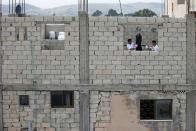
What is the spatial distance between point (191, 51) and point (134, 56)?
2014mm

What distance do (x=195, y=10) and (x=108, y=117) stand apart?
17.8ft

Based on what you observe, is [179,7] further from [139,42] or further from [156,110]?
[156,110]

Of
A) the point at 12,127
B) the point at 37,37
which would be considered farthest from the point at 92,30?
the point at 12,127

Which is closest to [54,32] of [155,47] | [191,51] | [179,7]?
[155,47]

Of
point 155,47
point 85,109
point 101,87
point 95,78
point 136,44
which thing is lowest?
point 85,109

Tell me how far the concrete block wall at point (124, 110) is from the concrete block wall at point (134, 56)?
0.46 m

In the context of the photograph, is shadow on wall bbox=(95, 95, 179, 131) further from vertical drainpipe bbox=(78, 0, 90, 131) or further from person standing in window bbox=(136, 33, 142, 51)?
person standing in window bbox=(136, 33, 142, 51)

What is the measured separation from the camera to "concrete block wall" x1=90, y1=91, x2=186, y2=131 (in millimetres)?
18344

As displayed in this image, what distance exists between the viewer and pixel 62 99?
18.4 metres

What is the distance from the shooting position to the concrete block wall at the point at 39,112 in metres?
18.3

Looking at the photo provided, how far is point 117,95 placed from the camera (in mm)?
Answer: 18359

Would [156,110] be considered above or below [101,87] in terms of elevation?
below

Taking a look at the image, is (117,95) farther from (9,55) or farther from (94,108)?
(9,55)

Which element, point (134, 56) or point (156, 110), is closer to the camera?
point (134, 56)
